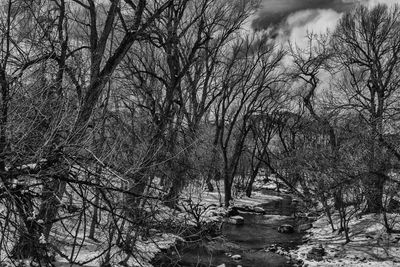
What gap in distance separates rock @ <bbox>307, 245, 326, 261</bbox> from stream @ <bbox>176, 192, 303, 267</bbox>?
902 millimetres

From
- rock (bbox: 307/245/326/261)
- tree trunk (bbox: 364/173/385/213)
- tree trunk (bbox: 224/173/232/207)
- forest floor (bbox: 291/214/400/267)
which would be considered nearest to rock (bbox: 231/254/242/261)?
forest floor (bbox: 291/214/400/267)

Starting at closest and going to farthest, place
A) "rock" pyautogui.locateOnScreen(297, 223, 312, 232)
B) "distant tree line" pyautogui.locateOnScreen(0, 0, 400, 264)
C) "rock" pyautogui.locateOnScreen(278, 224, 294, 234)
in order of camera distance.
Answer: "distant tree line" pyautogui.locateOnScreen(0, 0, 400, 264) → "rock" pyautogui.locateOnScreen(278, 224, 294, 234) → "rock" pyautogui.locateOnScreen(297, 223, 312, 232)

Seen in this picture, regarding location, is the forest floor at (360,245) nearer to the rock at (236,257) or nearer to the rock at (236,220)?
the rock at (236,257)

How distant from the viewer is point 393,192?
14.0 metres

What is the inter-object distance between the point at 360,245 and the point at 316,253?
175 cm

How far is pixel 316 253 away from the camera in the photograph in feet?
46.3

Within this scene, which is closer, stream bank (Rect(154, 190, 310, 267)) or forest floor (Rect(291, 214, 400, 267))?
stream bank (Rect(154, 190, 310, 267))

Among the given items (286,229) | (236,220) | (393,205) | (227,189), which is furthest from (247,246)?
(227,189)

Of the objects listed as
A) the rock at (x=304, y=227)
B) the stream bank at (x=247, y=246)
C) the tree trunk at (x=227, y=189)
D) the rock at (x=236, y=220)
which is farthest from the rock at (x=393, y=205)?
the tree trunk at (x=227, y=189)

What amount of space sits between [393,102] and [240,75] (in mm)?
11610

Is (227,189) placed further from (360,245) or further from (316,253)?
(360,245)

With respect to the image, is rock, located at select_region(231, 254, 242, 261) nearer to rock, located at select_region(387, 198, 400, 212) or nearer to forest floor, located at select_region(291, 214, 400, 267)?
forest floor, located at select_region(291, 214, 400, 267)

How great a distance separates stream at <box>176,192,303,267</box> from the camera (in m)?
13.2

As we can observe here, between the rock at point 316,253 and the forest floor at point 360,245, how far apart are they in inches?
6.0
